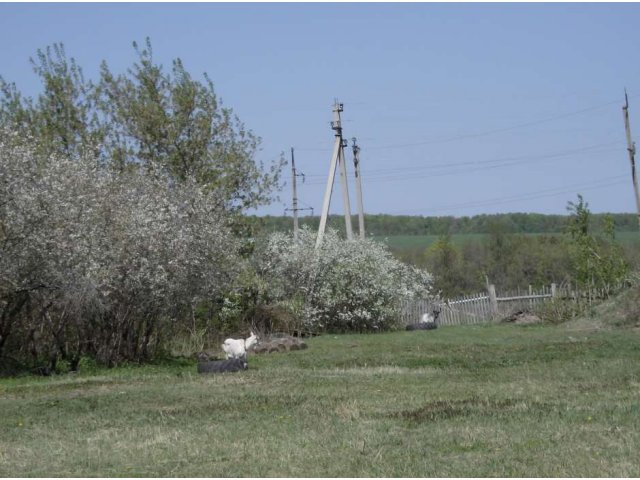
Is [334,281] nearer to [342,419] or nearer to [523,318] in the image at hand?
[523,318]

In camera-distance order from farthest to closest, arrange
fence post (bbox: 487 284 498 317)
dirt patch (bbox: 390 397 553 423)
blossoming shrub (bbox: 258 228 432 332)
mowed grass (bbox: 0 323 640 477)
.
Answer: fence post (bbox: 487 284 498 317) < blossoming shrub (bbox: 258 228 432 332) < dirt patch (bbox: 390 397 553 423) < mowed grass (bbox: 0 323 640 477)

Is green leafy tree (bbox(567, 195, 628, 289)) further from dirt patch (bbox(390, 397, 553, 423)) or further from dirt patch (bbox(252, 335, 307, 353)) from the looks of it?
dirt patch (bbox(390, 397, 553, 423))

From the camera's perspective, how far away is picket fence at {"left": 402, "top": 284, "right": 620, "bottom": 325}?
3547 centimetres

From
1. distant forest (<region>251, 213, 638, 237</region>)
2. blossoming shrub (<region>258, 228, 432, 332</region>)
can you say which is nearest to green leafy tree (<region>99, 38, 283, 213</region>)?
blossoming shrub (<region>258, 228, 432, 332</region>)

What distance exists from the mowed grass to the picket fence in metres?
16.5

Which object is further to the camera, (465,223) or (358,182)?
(465,223)

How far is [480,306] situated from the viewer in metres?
37.1

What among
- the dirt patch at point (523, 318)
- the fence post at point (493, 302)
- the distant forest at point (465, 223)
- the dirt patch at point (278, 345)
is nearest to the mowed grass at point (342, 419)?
the dirt patch at point (278, 345)

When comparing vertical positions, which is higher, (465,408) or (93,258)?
(93,258)

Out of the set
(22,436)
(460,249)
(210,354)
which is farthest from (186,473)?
(460,249)

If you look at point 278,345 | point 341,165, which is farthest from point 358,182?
point 278,345

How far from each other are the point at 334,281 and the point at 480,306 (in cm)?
731

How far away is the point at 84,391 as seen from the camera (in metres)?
14.6

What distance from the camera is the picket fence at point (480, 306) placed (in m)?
35.5
